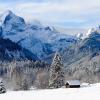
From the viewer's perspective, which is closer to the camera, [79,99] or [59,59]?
[79,99]

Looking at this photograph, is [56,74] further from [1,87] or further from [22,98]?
[22,98]

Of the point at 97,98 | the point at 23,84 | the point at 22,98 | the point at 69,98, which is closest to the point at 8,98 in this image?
the point at 22,98

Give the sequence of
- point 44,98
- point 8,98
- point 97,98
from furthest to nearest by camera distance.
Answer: point 8,98 < point 44,98 < point 97,98

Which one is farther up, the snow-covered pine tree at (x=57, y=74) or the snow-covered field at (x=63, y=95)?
the snow-covered field at (x=63, y=95)

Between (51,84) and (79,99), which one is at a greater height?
(79,99)

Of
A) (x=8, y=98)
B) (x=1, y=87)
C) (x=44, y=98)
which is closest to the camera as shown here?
(x=44, y=98)

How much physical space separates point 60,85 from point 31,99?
46.3 m

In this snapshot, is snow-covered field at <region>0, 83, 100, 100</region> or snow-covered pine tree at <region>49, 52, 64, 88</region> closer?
snow-covered field at <region>0, 83, 100, 100</region>

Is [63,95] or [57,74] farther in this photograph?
[57,74]

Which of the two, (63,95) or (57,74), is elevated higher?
(63,95)

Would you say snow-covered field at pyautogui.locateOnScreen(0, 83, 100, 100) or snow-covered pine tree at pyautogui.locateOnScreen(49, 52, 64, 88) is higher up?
snow-covered field at pyautogui.locateOnScreen(0, 83, 100, 100)

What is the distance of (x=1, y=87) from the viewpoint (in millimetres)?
103812

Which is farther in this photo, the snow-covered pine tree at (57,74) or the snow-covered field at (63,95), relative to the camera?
the snow-covered pine tree at (57,74)

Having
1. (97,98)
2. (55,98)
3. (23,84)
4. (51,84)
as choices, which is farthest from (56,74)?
(97,98)
